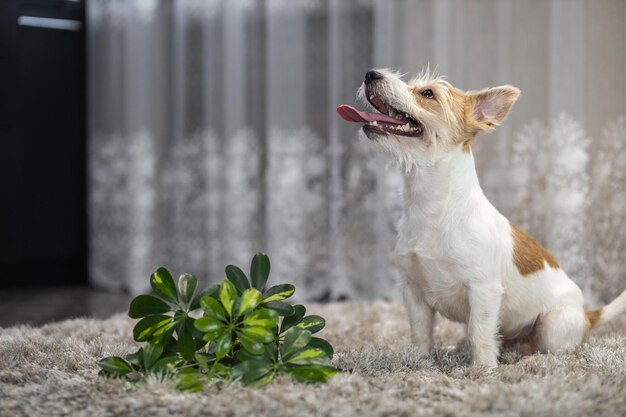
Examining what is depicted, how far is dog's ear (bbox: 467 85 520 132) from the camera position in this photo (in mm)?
1539

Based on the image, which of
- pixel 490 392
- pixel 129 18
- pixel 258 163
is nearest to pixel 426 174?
pixel 490 392

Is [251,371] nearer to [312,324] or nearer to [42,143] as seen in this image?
[312,324]

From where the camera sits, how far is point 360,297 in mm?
2865

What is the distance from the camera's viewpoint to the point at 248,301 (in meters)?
1.30

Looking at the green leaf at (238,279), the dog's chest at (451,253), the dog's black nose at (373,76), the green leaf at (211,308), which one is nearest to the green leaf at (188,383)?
the green leaf at (211,308)

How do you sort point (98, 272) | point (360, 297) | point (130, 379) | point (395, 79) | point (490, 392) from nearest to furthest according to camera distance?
1. point (490, 392)
2. point (130, 379)
3. point (395, 79)
4. point (360, 297)
5. point (98, 272)

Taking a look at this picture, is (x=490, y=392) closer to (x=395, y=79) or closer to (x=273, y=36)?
(x=395, y=79)

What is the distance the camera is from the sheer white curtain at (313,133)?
252 cm

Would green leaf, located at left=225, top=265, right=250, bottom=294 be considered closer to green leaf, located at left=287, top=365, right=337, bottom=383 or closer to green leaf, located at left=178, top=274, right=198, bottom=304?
green leaf, located at left=178, top=274, right=198, bottom=304

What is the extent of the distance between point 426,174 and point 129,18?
2211 millimetres

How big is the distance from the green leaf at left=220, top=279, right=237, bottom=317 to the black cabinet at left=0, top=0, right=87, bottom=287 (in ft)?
7.63

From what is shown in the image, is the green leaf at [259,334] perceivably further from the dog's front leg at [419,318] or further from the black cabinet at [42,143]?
the black cabinet at [42,143]

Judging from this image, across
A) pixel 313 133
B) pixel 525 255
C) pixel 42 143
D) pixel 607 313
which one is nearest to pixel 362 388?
pixel 525 255

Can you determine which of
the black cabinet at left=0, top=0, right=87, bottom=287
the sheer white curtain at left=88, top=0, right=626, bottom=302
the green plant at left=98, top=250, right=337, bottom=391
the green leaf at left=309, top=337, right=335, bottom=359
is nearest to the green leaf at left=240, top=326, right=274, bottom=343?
the green plant at left=98, top=250, right=337, bottom=391
